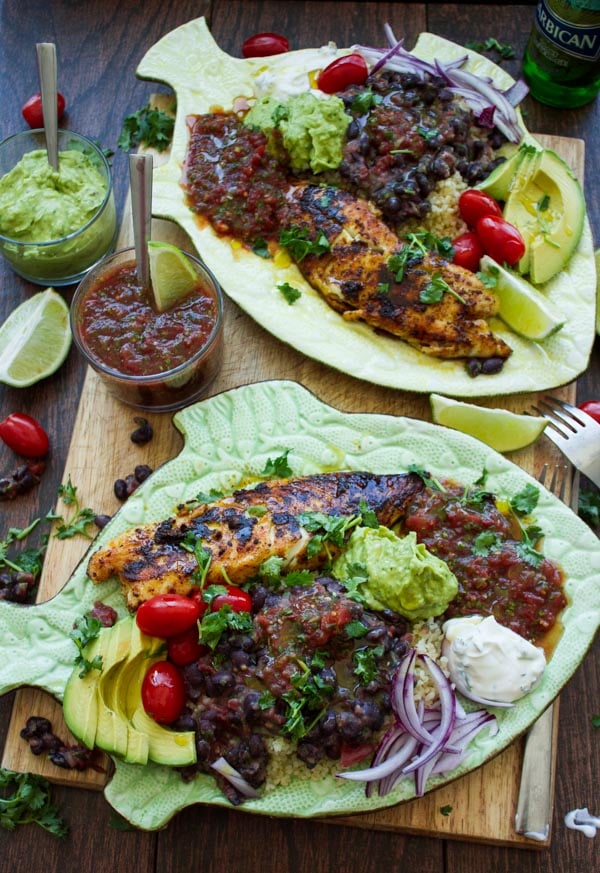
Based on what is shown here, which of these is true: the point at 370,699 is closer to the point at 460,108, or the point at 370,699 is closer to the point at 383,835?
the point at 383,835

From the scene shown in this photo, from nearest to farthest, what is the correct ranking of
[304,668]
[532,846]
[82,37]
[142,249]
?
[304,668]
[532,846]
[142,249]
[82,37]

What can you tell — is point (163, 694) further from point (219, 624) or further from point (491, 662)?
point (491, 662)

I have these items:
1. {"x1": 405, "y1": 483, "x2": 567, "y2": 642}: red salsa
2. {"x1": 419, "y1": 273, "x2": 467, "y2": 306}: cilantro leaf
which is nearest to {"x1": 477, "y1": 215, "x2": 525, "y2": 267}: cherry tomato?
{"x1": 419, "y1": 273, "x2": 467, "y2": 306}: cilantro leaf

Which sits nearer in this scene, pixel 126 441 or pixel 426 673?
pixel 426 673

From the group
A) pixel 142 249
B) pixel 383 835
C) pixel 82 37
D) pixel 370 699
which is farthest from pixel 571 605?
pixel 82 37

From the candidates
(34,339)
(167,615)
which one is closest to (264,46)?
(34,339)

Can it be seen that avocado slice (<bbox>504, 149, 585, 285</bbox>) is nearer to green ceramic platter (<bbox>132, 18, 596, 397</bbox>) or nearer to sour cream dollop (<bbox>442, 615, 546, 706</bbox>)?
green ceramic platter (<bbox>132, 18, 596, 397</bbox>)

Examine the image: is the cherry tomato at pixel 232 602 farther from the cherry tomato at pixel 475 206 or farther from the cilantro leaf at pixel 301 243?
the cherry tomato at pixel 475 206

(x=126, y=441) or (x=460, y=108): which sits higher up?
(x=460, y=108)
